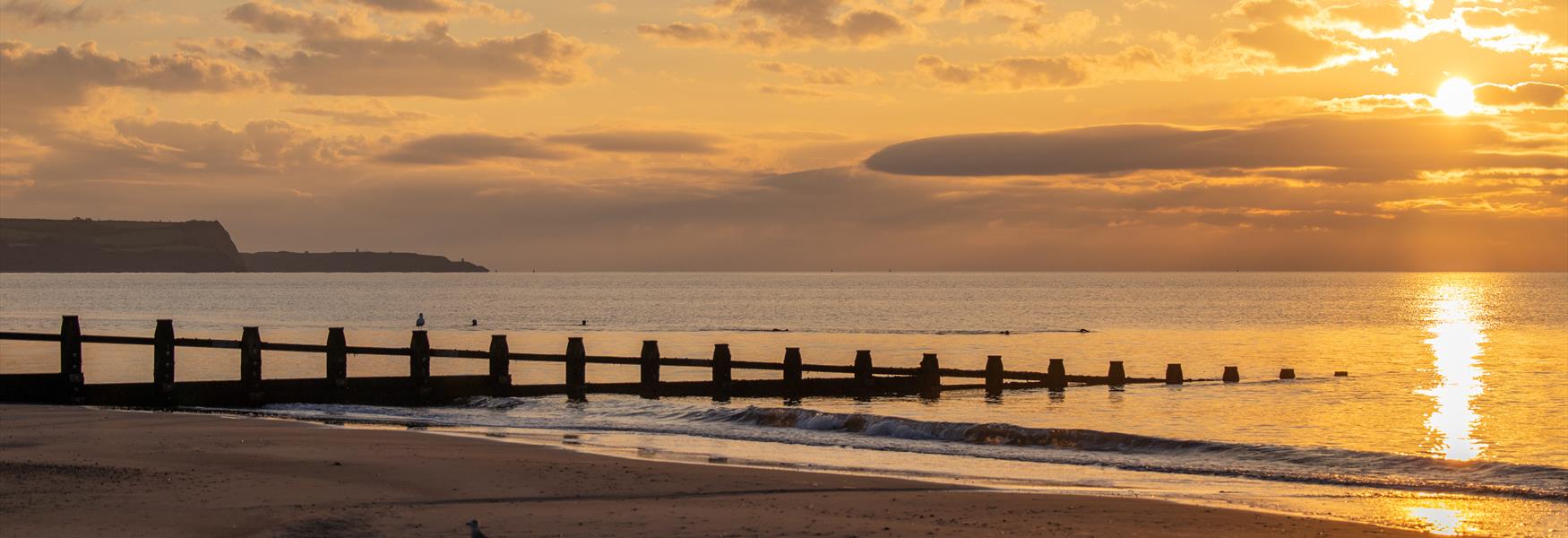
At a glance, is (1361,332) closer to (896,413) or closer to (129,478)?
(896,413)

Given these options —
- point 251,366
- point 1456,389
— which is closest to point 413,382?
point 251,366

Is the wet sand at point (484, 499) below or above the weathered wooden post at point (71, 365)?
below

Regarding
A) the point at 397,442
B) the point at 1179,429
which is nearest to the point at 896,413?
the point at 1179,429

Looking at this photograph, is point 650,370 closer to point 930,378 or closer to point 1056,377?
point 930,378

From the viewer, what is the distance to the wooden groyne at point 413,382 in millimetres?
28109

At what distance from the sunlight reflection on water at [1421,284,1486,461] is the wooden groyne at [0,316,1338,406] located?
7.82m

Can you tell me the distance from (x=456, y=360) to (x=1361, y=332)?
65516 millimetres

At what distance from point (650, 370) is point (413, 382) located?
536 centimetres

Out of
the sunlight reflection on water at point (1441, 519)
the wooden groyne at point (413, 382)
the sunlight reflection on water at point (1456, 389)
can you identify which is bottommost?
the sunlight reflection on water at point (1456, 389)

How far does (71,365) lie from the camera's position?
27.8 m

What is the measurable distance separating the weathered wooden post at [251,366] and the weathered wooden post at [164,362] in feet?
4.44

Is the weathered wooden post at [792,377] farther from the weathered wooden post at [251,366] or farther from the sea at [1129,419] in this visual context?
the weathered wooden post at [251,366]

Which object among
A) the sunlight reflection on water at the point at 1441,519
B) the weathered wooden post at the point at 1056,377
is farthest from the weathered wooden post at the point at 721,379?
the sunlight reflection on water at the point at 1441,519

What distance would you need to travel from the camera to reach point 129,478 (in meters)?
15.6
